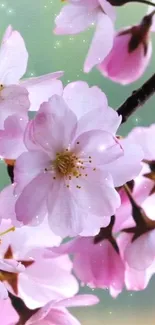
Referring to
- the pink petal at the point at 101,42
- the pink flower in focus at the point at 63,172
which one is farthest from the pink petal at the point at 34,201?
the pink petal at the point at 101,42

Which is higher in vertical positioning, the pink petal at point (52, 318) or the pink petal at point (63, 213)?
the pink petal at point (63, 213)

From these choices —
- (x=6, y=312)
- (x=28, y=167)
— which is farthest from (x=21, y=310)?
(x=28, y=167)

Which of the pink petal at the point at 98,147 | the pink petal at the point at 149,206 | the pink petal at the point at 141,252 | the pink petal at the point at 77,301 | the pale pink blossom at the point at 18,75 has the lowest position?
the pink petal at the point at 77,301

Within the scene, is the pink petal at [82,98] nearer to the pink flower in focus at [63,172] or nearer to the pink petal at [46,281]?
the pink flower in focus at [63,172]

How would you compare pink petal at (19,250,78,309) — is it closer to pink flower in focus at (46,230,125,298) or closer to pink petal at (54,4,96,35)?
Answer: pink flower in focus at (46,230,125,298)

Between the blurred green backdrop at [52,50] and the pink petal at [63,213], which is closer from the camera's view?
the pink petal at [63,213]

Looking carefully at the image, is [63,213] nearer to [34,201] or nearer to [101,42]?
[34,201]

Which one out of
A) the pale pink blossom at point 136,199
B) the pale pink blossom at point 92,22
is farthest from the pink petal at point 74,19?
the pale pink blossom at point 136,199
